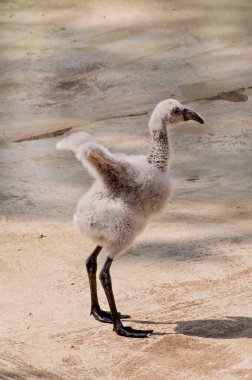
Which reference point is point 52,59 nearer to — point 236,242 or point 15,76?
point 15,76

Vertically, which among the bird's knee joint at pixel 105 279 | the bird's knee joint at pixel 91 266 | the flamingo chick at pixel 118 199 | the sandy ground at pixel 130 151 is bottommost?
the sandy ground at pixel 130 151

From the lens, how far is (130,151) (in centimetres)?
914

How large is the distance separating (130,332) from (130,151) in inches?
131

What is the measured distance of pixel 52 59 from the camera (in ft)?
36.2

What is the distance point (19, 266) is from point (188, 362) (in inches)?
69.2

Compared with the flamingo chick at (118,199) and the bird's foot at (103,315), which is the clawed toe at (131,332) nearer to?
the flamingo chick at (118,199)

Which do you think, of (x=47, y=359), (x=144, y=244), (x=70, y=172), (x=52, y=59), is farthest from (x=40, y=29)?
(x=47, y=359)

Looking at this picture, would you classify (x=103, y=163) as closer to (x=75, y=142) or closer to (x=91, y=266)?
(x=75, y=142)

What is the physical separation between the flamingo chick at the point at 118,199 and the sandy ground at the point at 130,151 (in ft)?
1.17

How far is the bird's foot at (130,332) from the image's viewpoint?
600cm

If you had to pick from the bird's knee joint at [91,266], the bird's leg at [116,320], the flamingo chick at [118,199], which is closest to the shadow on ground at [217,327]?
the bird's leg at [116,320]

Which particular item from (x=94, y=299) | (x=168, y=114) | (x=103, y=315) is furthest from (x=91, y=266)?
(x=168, y=114)

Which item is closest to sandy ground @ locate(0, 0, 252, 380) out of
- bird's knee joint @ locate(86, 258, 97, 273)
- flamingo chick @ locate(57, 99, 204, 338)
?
bird's knee joint @ locate(86, 258, 97, 273)

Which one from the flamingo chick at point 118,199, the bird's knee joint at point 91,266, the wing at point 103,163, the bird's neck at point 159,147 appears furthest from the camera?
the bird's knee joint at point 91,266
